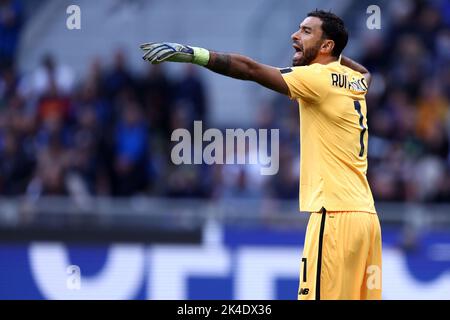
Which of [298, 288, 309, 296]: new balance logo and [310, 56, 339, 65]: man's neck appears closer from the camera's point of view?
[298, 288, 309, 296]: new balance logo

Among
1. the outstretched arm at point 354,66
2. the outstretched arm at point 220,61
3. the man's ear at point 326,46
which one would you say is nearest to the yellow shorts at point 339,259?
the outstretched arm at point 220,61

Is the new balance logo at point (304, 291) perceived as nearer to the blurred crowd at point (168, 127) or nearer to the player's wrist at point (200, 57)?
the player's wrist at point (200, 57)

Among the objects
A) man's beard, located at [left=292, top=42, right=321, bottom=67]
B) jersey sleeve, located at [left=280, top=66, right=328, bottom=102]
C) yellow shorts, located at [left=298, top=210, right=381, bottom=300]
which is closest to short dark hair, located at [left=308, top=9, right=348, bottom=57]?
man's beard, located at [left=292, top=42, right=321, bottom=67]

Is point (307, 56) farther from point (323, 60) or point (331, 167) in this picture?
point (331, 167)

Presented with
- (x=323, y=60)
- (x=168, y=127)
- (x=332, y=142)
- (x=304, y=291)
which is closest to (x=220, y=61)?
(x=323, y=60)

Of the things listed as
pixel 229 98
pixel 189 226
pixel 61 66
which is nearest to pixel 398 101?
pixel 229 98

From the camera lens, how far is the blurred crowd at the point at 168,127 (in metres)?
12.5

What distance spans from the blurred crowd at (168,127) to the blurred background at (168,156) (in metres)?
0.02

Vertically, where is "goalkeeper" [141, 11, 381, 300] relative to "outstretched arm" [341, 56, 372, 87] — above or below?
below

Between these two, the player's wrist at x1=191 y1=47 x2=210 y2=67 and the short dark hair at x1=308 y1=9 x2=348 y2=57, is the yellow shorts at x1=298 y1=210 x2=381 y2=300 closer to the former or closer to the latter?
the short dark hair at x1=308 y1=9 x2=348 y2=57

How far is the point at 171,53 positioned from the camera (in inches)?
242

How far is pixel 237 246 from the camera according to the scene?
11.6 m

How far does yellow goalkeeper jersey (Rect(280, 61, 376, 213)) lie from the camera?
666cm

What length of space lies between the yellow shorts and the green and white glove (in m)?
1.36
